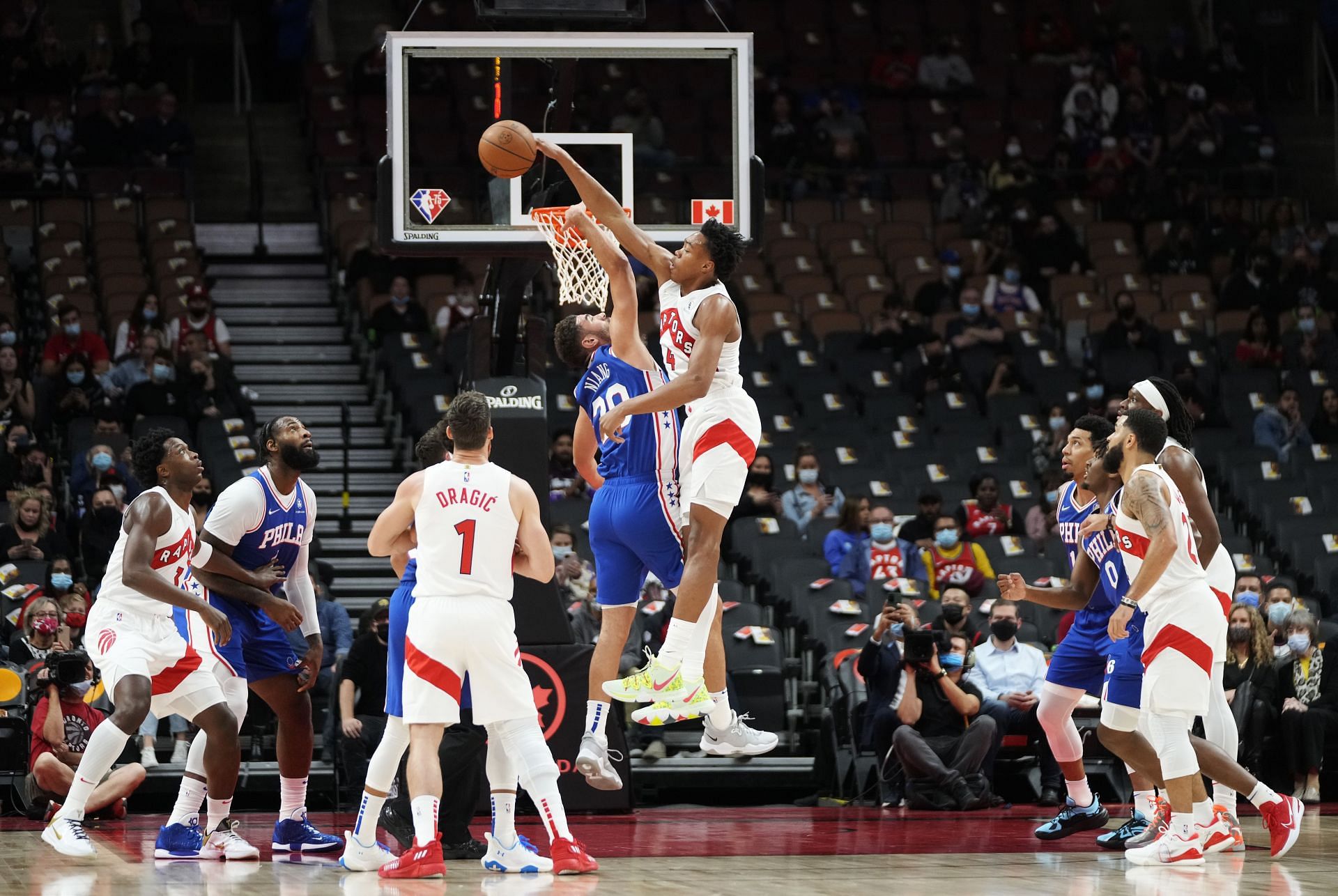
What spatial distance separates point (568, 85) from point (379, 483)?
24.4ft

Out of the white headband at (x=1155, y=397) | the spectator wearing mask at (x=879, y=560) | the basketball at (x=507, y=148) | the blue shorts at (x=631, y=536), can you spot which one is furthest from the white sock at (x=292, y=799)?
the spectator wearing mask at (x=879, y=560)

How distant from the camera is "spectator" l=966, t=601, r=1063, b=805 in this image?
11.9 meters

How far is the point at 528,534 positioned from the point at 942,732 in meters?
4.71

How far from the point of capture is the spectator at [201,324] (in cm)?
1591

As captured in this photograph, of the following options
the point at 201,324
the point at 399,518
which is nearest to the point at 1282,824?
the point at 399,518

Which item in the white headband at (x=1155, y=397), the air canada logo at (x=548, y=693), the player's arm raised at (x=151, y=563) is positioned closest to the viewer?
the player's arm raised at (x=151, y=563)

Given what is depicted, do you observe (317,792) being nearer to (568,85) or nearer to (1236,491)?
(568,85)

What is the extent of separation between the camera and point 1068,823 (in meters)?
9.50

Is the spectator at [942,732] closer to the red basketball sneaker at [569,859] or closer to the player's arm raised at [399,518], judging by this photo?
the red basketball sneaker at [569,859]

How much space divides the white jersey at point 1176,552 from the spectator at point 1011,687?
11.3 feet

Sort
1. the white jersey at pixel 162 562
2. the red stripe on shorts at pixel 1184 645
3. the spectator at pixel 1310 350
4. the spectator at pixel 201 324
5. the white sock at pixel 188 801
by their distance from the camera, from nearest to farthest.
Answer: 1. the red stripe on shorts at pixel 1184 645
2. the white jersey at pixel 162 562
3. the white sock at pixel 188 801
4. the spectator at pixel 201 324
5. the spectator at pixel 1310 350

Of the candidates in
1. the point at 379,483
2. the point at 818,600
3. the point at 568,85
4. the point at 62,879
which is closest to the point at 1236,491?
the point at 818,600

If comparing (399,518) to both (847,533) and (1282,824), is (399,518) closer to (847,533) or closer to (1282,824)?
(1282,824)

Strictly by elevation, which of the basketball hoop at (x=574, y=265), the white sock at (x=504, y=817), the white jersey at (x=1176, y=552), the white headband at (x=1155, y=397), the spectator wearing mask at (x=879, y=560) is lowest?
the white sock at (x=504, y=817)
